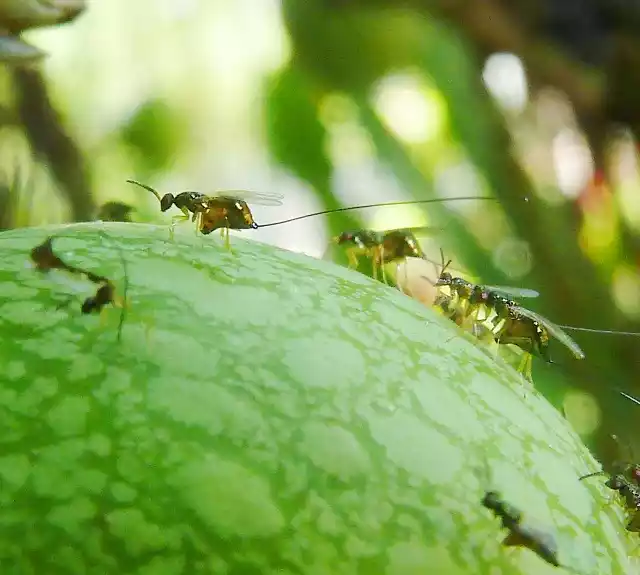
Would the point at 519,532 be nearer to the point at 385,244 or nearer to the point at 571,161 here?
the point at 385,244

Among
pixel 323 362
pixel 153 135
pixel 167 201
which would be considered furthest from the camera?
pixel 153 135

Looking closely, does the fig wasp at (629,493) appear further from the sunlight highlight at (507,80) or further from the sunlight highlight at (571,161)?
the sunlight highlight at (507,80)

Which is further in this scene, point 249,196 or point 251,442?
point 249,196

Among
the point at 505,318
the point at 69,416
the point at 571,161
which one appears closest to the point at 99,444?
the point at 69,416

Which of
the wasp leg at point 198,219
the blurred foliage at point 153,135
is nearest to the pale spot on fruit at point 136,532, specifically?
the wasp leg at point 198,219

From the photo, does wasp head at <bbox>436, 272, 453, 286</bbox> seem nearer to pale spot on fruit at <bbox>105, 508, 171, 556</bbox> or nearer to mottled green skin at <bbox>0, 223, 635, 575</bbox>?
mottled green skin at <bbox>0, 223, 635, 575</bbox>

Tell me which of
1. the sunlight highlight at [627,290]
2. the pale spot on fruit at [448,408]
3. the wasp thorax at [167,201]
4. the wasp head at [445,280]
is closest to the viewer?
the pale spot on fruit at [448,408]

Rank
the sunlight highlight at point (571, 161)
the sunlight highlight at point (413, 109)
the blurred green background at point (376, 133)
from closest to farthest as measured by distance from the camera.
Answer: the blurred green background at point (376, 133) < the sunlight highlight at point (413, 109) < the sunlight highlight at point (571, 161)
